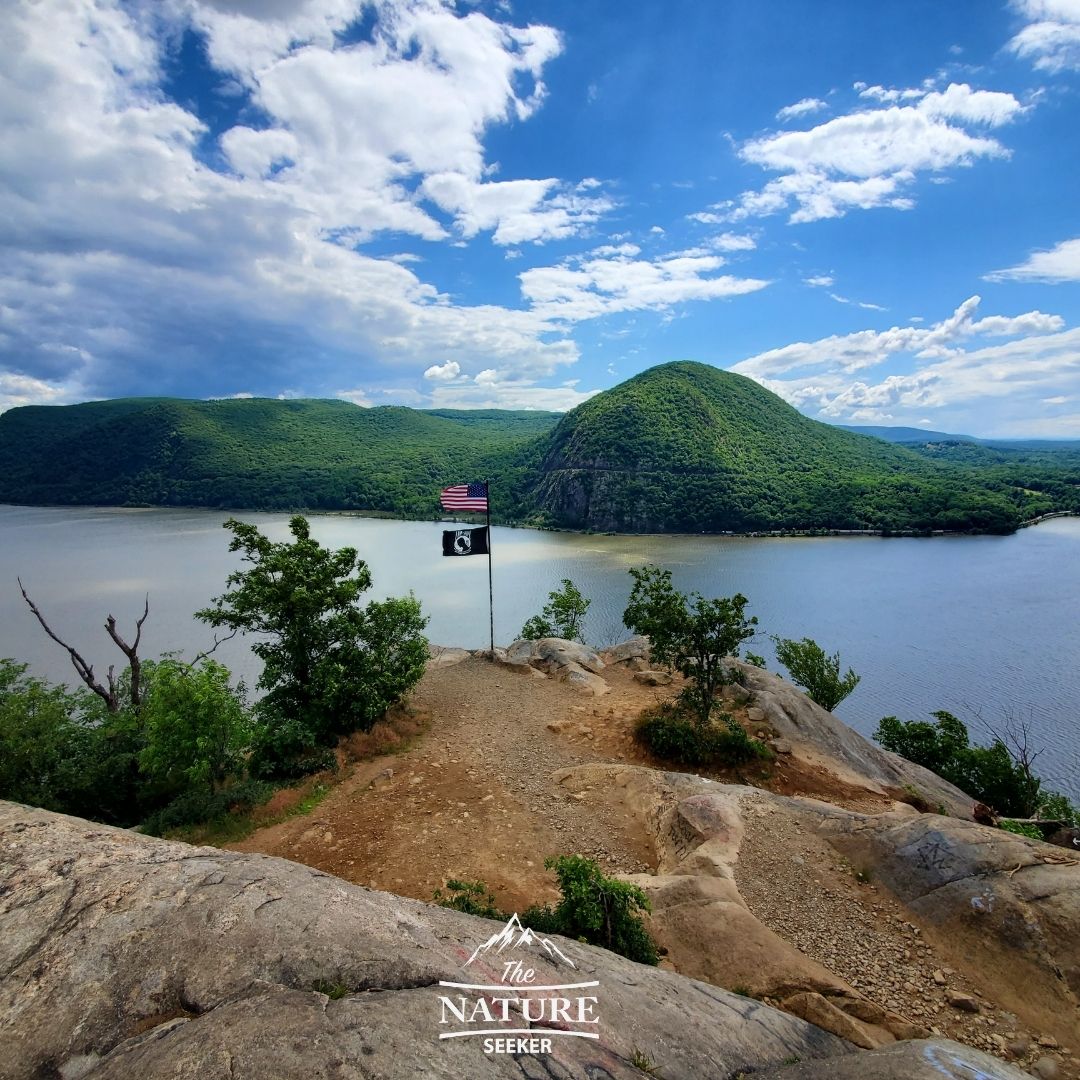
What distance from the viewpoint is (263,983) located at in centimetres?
455

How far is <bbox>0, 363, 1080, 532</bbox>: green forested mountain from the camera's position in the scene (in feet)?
358

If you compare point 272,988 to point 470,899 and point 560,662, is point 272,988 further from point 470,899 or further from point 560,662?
point 560,662

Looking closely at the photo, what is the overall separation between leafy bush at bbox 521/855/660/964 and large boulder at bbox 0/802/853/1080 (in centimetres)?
94

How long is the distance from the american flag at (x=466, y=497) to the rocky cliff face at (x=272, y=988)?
50.9ft

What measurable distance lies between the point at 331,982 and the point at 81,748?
50.0 feet

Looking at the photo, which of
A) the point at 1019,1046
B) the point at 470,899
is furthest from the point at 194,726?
the point at 1019,1046

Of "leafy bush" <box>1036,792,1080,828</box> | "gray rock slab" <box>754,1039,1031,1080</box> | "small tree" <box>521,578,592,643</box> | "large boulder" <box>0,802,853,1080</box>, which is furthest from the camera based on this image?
"small tree" <box>521,578,592,643</box>

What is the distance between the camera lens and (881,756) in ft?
64.7

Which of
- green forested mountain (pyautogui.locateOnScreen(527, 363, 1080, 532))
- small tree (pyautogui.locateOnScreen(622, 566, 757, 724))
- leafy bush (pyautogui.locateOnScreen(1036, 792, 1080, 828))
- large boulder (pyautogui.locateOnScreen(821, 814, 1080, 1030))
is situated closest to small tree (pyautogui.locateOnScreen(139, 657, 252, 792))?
small tree (pyautogui.locateOnScreen(622, 566, 757, 724))

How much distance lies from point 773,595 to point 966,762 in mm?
32848

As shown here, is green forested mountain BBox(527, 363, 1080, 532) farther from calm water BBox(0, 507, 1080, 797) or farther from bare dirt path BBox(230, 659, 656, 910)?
bare dirt path BBox(230, 659, 656, 910)

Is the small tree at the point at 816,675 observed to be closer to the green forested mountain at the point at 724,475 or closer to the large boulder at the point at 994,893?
the large boulder at the point at 994,893

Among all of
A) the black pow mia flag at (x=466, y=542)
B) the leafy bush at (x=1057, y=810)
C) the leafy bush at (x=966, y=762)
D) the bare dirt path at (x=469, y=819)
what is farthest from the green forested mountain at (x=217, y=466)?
the leafy bush at (x=1057, y=810)

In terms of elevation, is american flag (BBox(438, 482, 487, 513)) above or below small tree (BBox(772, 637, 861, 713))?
above
